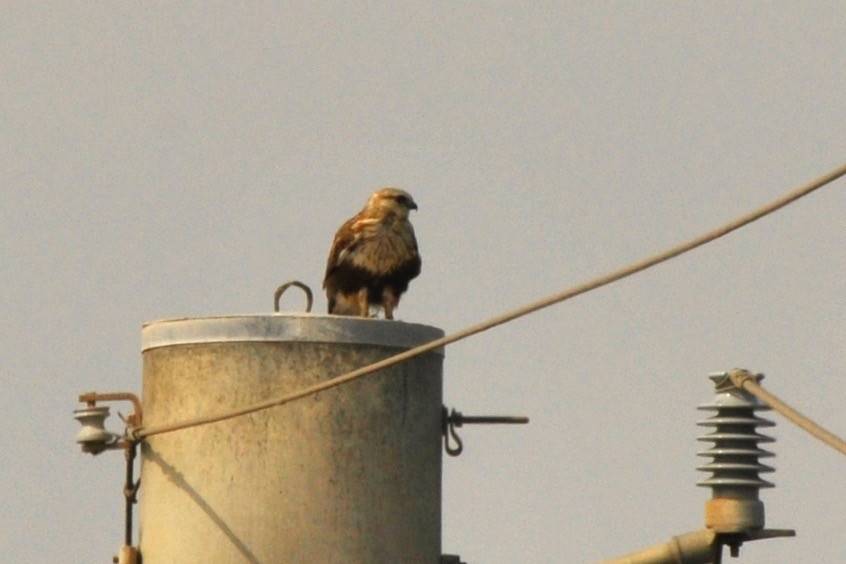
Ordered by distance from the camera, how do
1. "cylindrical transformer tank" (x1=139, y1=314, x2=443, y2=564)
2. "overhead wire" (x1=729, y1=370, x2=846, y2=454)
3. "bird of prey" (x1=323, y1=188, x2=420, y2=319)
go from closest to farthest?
"overhead wire" (x1=729, y1=370, x2=846, y2=454)
"cylindrical transformer tank" (x1=139, y1=314, x2=443, y2=564)
"bird of prey" (x1=323, y1=188, x2=420, y2=319)

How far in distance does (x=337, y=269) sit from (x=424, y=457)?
418 centimetres

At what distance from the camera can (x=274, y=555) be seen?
11.8 m

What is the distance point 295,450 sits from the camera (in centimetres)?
1189

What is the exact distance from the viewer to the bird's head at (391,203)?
16425 mm

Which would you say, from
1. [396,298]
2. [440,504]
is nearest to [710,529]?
[440,504]

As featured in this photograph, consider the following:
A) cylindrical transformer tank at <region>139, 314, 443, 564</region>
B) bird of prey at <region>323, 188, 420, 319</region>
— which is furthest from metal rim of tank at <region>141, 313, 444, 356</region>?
bird of prey at <region>323, 188, 420, 319</region>

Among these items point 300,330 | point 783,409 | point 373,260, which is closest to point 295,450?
point 300,330

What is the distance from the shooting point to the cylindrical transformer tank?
11852 mm

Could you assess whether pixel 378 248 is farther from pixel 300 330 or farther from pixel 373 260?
pixel 300 330

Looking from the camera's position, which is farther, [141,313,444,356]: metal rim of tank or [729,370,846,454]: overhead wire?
[141,313,444,356]: metal rim of tank

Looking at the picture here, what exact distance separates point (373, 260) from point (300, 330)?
166 inches

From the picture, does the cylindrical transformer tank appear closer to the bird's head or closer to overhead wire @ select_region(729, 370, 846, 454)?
overhead wire @ select_region(729, 370, 846, 454)

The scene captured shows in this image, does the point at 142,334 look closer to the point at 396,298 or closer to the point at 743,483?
the point at 743,483

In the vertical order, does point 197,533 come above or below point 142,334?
below
